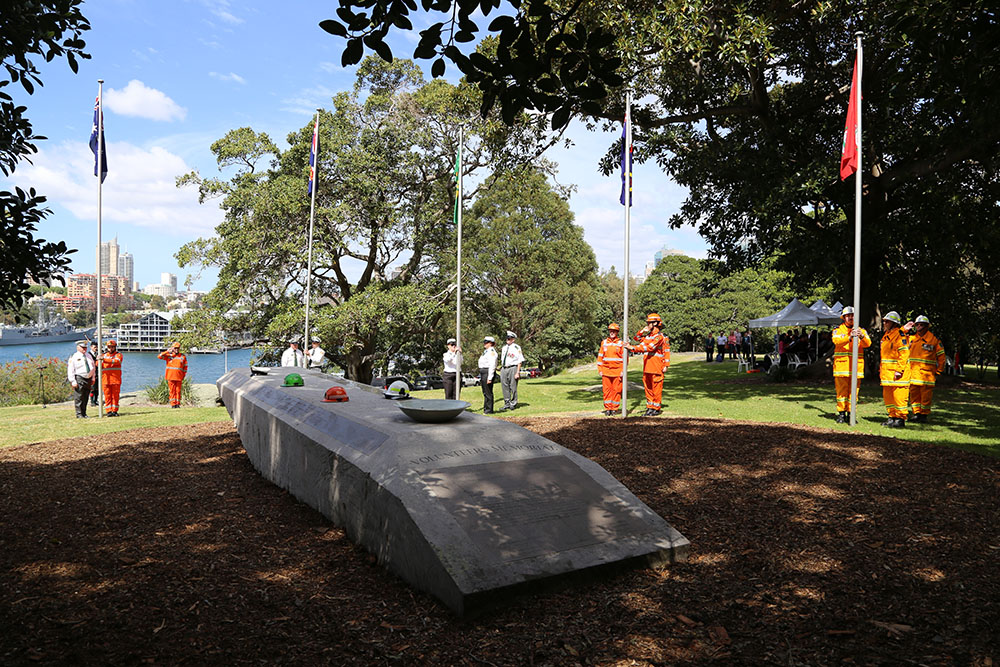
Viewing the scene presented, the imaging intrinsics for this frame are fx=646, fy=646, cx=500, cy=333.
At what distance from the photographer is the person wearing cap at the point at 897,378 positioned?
10578mm

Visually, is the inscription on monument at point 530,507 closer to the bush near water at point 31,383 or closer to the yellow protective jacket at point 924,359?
the yellow protective jacket at point 924,359

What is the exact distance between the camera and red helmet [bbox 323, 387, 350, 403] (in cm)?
693

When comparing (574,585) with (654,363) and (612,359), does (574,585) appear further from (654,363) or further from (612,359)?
(612,359)

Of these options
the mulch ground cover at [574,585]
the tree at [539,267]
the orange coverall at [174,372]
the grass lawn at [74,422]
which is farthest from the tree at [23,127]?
the tree at [539,267]

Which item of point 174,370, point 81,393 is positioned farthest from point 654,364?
point 174,370

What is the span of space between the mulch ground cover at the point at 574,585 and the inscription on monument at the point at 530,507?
1.10ft

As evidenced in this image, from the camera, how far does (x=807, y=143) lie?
17.8 meters

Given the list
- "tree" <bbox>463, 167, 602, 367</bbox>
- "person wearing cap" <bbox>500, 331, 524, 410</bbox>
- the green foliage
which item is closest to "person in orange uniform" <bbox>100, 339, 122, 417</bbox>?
the green foliage

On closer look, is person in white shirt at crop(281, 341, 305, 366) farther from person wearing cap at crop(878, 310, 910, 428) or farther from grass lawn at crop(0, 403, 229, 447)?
person wearing cap at crop(878, 310, 910, 428)

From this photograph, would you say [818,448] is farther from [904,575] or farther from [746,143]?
[746,143]

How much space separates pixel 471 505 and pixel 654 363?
8347 millimetres

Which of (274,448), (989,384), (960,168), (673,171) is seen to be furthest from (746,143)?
(274,448)

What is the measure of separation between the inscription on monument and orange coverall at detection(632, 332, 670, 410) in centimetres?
733

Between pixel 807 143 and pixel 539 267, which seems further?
pixel 539 267
